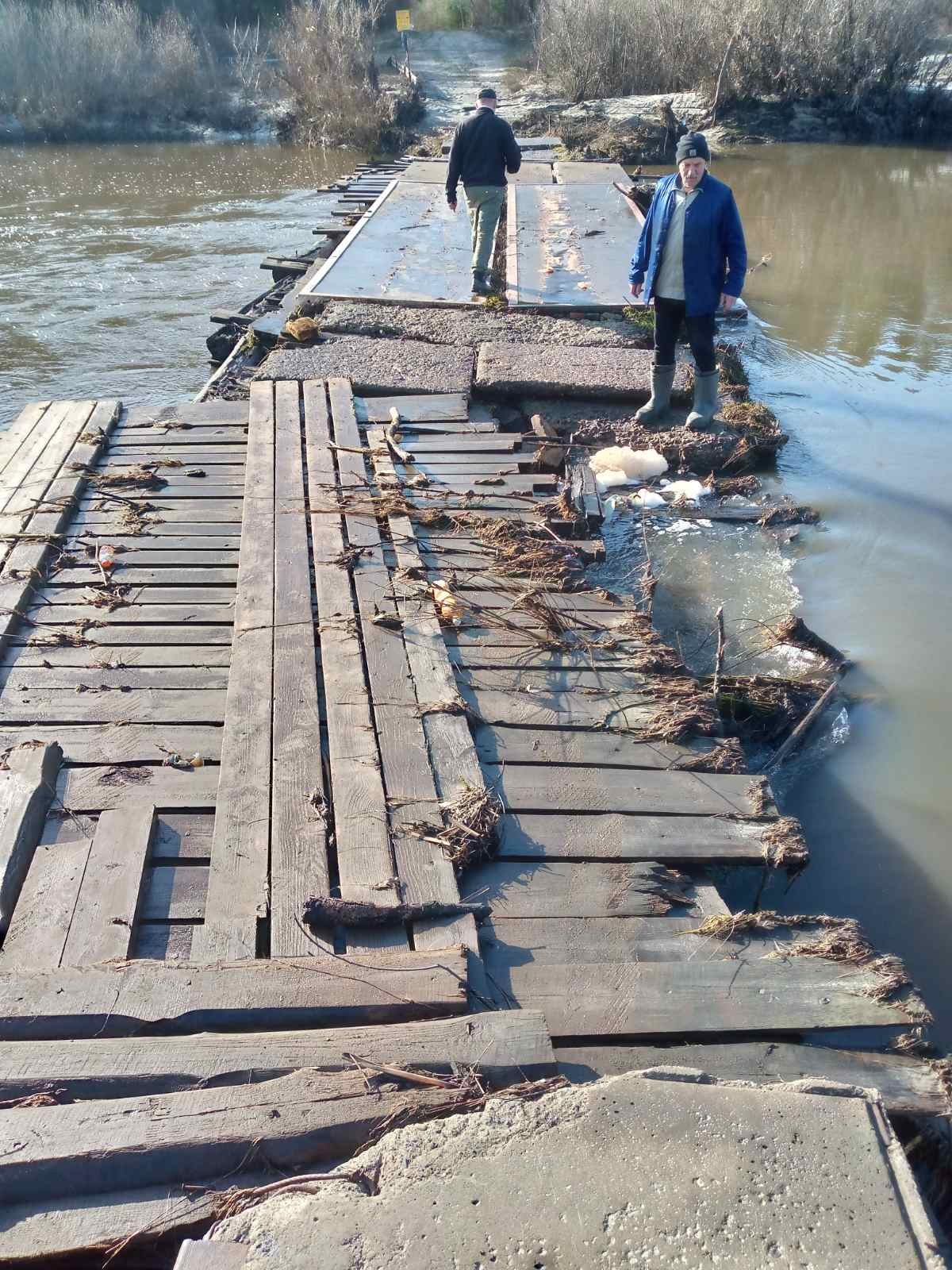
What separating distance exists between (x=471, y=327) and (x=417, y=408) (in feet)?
6.27

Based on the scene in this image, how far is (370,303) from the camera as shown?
28.7 ft

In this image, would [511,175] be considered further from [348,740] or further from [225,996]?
[225,996]

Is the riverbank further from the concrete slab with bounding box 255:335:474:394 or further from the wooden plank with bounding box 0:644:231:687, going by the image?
the wooden plank with bounding box 0:644:231:687

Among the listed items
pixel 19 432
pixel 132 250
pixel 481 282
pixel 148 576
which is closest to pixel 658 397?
pixel 481 282

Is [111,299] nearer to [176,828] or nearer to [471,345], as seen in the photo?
[471,345]

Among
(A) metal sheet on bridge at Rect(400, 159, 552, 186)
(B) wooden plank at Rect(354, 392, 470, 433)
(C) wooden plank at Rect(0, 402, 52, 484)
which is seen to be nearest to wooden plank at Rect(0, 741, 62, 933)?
(C) wooden plank at Rect(0, 402, 52, 484)

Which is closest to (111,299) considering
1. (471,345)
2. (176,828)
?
(471,345)

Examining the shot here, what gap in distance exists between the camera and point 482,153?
29.4ft

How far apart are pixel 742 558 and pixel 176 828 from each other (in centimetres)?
434

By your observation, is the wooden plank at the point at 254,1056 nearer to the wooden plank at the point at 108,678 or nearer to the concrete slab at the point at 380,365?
the wooden plank at the point at 108,678

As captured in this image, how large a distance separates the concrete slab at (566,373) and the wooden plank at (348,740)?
2.56 m

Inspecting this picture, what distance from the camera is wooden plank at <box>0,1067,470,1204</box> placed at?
202cm

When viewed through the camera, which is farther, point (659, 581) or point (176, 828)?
point (659, 581)

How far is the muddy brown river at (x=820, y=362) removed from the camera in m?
4.39
